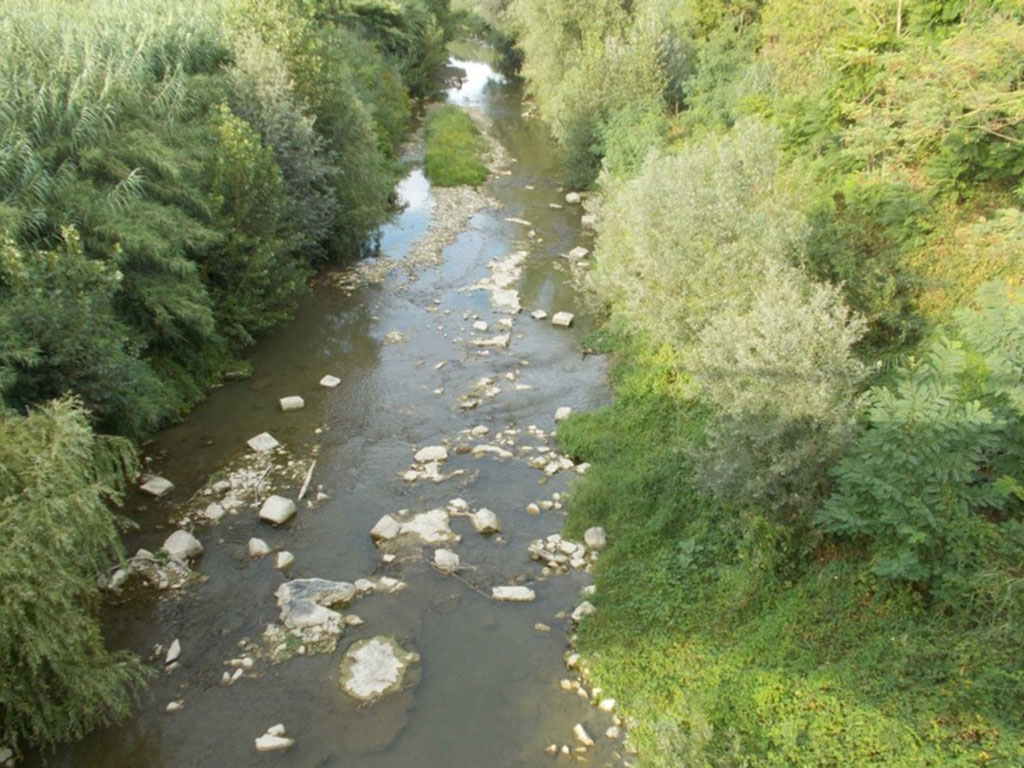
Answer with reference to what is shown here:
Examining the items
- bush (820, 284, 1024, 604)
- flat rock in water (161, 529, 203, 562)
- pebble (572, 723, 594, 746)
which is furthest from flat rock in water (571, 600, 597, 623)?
flat rock in water (161, 529, 203, 562)

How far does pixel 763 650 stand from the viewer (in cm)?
796

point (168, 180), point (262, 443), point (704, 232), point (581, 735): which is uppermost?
point (168, 180)

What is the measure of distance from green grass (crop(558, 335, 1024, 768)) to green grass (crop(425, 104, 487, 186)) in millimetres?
17827

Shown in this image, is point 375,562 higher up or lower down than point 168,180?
lower down

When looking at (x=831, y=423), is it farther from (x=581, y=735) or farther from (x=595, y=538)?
(x=581, y=735)

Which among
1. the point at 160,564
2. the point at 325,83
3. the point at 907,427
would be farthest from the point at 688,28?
the point at 160,564

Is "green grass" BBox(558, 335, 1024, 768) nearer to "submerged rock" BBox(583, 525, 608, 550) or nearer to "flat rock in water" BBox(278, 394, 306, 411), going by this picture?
"submerged rock" BBox(583, 525, 608, 550)

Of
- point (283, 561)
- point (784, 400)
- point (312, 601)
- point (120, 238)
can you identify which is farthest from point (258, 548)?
point (784, 400)

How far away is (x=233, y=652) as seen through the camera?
8.76m

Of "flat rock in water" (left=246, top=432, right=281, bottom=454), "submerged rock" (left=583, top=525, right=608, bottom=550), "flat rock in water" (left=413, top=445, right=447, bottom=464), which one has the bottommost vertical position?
"submerged rock" (left=583, top=525, right=608, bottom=550)

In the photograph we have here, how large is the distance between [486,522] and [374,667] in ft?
9.33

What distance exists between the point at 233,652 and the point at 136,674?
139cm

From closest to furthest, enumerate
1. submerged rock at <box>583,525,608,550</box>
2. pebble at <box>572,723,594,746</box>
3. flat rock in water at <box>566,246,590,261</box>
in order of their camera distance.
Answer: pebble at <box>572,723,594,746</box>, submerged rock at <box>583,525,608,550</box>, flat rock in water at <box>566,246,590,261</box>

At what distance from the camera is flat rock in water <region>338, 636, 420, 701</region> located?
8367 millimetres
